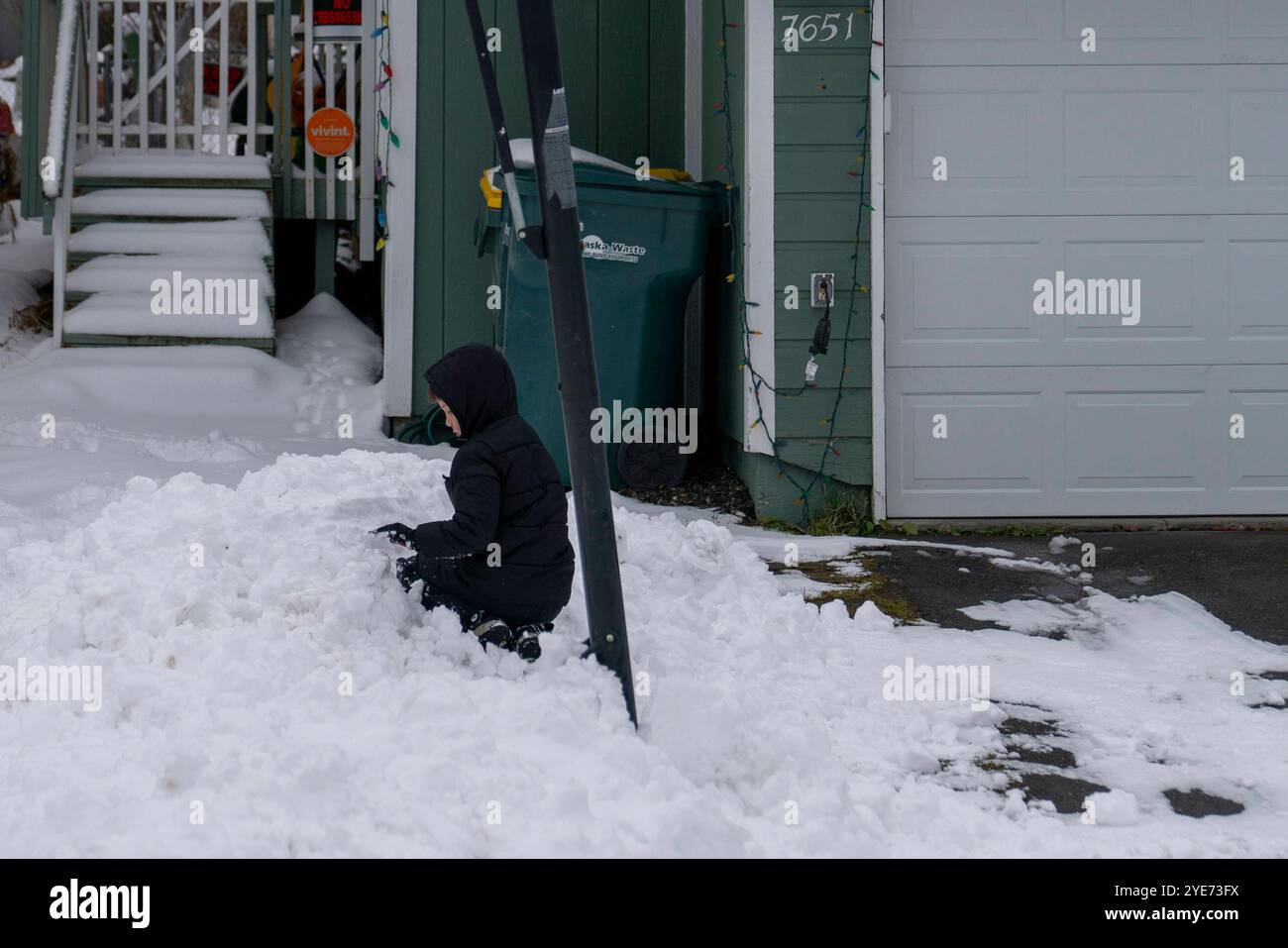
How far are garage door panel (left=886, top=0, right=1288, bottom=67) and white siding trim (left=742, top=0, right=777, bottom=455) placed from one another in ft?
1.79

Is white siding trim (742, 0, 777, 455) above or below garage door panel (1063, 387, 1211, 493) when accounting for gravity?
above

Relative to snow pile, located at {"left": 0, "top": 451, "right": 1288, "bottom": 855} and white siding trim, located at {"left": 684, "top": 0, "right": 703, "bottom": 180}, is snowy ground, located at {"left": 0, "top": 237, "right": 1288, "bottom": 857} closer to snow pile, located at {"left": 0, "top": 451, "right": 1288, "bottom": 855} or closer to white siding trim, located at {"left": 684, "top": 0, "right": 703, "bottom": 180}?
snow pile, located at {"left": 0, "top": 451, "right": 1288, "bottom": 855}

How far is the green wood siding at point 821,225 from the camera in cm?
580

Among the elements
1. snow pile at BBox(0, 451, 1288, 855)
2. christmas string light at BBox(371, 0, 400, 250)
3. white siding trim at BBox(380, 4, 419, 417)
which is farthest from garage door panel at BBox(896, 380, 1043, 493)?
christmas string light at BBox(371, 0, 400, 250)

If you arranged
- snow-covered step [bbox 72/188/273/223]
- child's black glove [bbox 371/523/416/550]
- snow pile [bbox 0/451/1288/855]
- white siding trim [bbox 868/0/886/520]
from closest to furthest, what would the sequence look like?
snow pile [bbox 0/451/1288/855]
child's black glove [bbox 371/523/416/550]
white siding trim [bbox 868/0/886/520]
snow-covered step [bbox 72/188/273/223]

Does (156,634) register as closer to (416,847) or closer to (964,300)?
(416,847)

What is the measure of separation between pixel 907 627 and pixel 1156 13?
318 centimetres

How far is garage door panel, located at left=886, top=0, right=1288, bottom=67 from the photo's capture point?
5777 mm

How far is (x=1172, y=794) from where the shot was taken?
3.01 meters

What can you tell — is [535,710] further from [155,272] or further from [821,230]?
[155,272]

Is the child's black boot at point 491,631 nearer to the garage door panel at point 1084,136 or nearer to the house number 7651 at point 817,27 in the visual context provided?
the garage door panel at point 1084,136

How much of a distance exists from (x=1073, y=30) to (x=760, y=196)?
1.51 m

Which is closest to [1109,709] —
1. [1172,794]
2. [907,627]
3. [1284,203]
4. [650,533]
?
[1172,794]

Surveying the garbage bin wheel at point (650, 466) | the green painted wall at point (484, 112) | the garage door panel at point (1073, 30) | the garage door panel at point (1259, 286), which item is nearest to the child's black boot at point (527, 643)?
the garbage bin wheel at point (650, 466)
